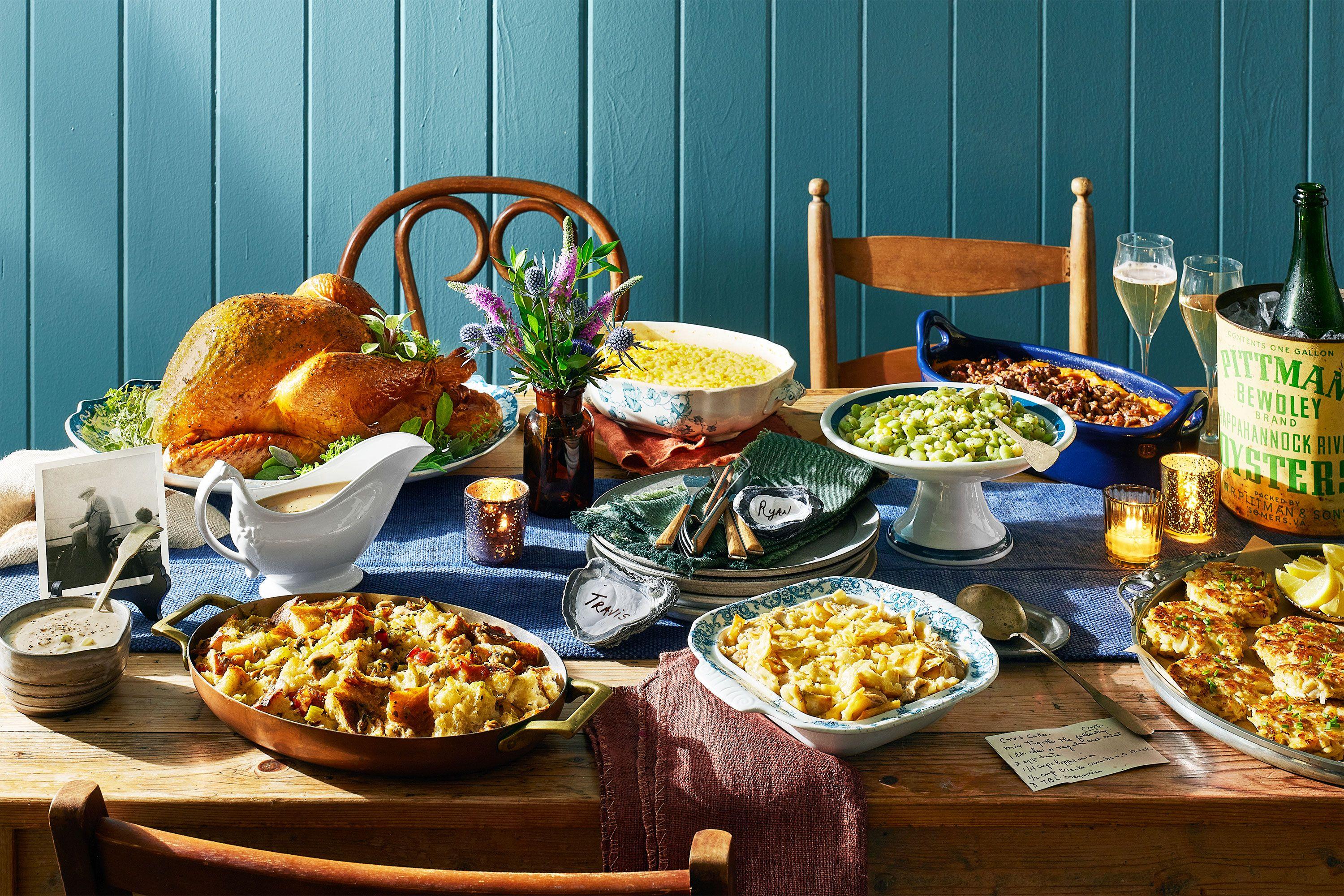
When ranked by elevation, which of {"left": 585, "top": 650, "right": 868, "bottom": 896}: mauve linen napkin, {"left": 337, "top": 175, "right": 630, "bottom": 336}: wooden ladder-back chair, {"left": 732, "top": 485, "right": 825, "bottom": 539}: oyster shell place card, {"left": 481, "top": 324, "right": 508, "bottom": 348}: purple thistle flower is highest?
{"left": 337, "top": 175, "right": 630, "bottom": 336}: wooden ladder-back chair

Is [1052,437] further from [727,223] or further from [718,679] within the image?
[727,223]

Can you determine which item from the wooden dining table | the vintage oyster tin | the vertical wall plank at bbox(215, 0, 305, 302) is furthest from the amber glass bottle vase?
the vertical wall plank at bbox(215, 0, 305, 302)

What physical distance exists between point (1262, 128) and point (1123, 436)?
183 cm

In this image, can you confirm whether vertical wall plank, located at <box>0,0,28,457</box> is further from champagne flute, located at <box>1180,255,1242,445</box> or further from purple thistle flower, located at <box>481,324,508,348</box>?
champagne flute, located at <box>1180,255,1242,445</box>

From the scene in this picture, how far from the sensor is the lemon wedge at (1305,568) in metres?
1.19

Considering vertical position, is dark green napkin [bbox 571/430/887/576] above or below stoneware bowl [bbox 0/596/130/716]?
above

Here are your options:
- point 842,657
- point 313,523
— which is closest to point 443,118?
point 313,523

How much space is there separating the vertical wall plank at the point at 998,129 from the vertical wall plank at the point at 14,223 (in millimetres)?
2369

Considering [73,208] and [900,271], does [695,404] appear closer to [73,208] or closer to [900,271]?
[900,271]

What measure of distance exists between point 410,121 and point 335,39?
27cm

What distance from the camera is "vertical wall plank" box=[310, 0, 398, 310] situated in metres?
2.85

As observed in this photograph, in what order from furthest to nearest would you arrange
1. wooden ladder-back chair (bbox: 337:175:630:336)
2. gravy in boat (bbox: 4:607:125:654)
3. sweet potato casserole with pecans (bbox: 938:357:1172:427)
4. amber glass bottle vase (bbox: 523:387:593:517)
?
1. wooden ladder-back chair (bbox: 337:175:630:336)
2. sweet potato casserole with pecans (bbox: 938:357:1172:427)
3. amber glass bottle vase (bbox: 523:387:593:517)
4. gravy in boat (bbox: 4:607:125:654)

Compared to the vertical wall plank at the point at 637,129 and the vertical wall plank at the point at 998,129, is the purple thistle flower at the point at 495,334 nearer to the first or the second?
the vertical wall plank at the point at 637,129

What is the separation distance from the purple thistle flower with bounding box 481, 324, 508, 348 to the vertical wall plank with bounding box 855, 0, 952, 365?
1.70 metres
